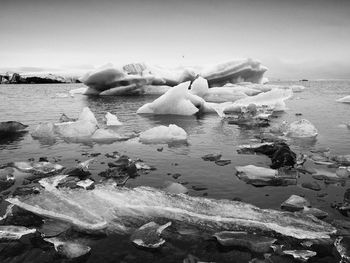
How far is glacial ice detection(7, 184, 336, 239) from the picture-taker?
3.72 m

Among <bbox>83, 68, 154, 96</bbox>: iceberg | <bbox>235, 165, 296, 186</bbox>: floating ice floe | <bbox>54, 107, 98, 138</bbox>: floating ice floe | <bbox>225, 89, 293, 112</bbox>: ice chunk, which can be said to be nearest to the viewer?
<bbox>235, 165, 296, 186</bbox>: floating ice floe

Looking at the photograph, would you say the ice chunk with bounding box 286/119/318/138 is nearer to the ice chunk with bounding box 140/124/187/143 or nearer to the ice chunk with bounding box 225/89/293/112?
the ice chunk with bounding box 140/124/187/143

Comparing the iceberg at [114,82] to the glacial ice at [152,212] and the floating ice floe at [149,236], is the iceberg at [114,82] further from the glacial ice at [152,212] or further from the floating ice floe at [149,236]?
the floating ice floe at [149,236]

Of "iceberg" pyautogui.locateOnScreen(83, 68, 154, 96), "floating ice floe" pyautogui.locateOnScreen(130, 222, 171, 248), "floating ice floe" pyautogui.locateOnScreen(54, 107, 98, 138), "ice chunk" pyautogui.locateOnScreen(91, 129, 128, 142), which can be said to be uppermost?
"iceberg" pyautogui.locateOnScreen(83, 68, 154, 96)

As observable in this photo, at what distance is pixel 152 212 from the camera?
411cm

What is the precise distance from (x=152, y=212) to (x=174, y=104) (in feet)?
39.7

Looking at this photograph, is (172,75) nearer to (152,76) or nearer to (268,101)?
(152,76)

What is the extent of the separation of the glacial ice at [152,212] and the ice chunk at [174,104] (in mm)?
11010

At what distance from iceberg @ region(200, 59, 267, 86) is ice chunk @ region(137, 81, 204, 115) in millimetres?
13135

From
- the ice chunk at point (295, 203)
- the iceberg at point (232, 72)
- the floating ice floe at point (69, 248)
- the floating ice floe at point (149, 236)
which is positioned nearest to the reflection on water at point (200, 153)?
the ice chunk at point (295, 203)

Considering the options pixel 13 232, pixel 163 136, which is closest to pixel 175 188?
pixel 13 232

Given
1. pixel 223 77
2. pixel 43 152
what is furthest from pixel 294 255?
pixel 223 77

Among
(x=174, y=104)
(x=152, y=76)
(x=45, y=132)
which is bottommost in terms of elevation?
(x=45, y=132)

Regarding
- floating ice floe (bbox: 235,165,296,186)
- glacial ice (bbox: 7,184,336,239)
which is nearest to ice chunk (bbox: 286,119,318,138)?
floating ice floe (bbox: 235,165,296,186)
